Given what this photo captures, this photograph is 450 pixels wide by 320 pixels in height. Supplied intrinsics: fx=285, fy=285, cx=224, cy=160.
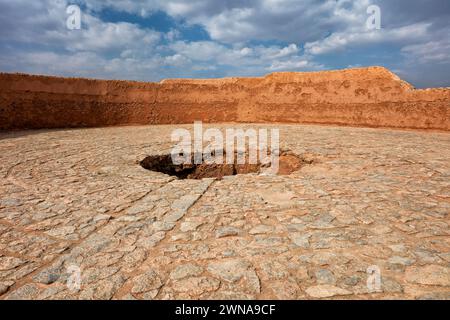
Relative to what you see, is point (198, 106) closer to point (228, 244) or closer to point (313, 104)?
point (313, 104)

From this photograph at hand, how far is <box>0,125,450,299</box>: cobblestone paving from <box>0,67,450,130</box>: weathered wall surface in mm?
8344

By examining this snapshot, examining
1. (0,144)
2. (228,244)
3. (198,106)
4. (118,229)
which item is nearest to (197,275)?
(228,244)

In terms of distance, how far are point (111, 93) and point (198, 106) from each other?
4.47 metres

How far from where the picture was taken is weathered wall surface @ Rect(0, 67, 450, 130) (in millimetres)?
11641

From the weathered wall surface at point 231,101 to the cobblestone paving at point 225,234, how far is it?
8.34m

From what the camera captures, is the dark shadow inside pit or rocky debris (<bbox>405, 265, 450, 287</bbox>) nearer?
rocky debris (<bbox>405, 265, 450, 287</bbox>)

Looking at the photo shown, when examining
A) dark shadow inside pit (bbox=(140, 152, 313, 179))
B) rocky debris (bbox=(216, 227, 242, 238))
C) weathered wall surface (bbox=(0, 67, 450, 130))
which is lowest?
rocky debris (bbox=(216, 227, 242, 238))

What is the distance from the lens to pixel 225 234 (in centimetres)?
269

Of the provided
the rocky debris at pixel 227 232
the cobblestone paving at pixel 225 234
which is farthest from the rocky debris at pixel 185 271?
the rocky debris at pixel 227 232

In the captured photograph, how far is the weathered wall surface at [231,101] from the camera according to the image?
38.2ft

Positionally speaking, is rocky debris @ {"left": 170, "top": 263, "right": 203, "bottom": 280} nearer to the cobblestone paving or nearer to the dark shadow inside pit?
the cobblestone paving

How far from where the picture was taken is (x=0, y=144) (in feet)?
25.6

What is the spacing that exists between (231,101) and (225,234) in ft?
45.5

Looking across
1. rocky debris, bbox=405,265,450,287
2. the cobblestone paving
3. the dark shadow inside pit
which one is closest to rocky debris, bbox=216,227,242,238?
the cobblestone paving
